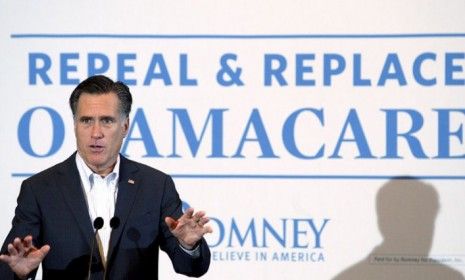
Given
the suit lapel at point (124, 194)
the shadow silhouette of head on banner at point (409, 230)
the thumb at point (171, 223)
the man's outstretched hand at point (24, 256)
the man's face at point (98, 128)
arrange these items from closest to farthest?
the man's outstretched hand at point (24, 256) < the thumb at point (171, 223) < the suit lapel at point (124, 194) < the man's face at point (98, 128) < the shadow silhouette of head on banner at point (409, 230)

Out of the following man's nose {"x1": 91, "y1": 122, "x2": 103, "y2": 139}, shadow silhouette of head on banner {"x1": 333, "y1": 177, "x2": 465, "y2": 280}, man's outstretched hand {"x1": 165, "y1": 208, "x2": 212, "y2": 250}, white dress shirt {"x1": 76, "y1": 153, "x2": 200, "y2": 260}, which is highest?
man's nose {"x1": 91, "y1": 122, "x2": 103, "y2": 139}

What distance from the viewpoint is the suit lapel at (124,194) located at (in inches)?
99.9

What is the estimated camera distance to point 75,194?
2619 mm

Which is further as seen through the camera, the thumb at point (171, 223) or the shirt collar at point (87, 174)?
the shirt collar at point (87, 174)

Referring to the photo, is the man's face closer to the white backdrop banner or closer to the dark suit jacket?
the dark suit jacket

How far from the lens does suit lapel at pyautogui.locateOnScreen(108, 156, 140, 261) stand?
8.32 ft

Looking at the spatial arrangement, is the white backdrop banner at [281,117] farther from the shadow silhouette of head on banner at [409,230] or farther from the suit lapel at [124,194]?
the suit lapel at [124,194]

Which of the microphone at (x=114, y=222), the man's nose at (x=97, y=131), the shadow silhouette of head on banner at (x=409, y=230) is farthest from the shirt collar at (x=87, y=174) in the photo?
the shadow silhouette of head on banner at (x=409, y=230)

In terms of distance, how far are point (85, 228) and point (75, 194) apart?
133mm

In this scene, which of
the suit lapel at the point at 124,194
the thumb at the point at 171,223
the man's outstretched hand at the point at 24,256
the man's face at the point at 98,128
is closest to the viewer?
the man's outstretched hand at the point at 24,256

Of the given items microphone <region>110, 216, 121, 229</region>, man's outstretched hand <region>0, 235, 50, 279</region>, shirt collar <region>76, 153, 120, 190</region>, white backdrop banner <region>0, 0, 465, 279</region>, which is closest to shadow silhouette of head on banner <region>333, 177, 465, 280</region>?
white backdrop banner <region>0, 0, 465, 279</region>

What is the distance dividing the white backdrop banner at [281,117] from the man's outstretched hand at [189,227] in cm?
164

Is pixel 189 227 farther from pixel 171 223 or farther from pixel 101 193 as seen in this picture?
pixel 101 193

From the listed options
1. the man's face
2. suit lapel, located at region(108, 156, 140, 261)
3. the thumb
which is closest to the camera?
the thumb
